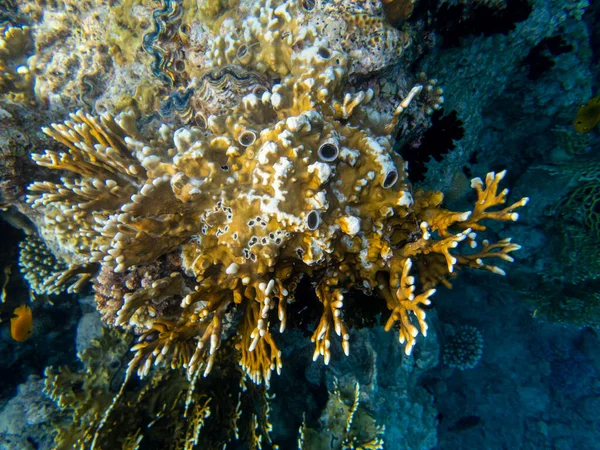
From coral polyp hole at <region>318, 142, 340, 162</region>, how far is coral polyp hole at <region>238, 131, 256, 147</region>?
1.81 ft

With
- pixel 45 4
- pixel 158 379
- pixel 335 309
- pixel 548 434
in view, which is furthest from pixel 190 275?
pixel 548 434

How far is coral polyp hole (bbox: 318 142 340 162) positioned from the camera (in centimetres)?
235

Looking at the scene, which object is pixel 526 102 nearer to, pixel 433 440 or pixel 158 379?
pixel 433 440

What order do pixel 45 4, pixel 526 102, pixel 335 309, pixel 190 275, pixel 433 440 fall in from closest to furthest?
1. pixel 335 309
2. pixel 190 275
3. pixel 45 4
4. pixel 526 102
5. pixel 433 440

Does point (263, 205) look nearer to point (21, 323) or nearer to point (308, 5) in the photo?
point (308, 5)

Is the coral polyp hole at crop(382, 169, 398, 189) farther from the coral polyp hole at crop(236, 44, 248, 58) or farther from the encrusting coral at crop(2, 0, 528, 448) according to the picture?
the coral polyp hole at crop(236, 44, 248, 58)

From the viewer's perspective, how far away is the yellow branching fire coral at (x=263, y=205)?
2324mm

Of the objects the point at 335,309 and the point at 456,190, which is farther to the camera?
the point at 456,190

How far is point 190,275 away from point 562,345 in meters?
11.5

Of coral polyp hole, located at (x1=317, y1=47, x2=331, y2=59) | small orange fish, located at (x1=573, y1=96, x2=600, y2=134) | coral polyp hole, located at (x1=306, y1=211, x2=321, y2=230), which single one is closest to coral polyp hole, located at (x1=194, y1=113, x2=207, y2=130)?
coral polyp hole, located at (x1=317, y1=47, x2=331, y2=59)

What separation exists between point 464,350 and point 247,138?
8.37 metres

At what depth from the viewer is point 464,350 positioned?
8148 millimetres

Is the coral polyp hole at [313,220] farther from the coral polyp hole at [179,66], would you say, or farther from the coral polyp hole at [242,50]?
the coral polyp hole at [179,66]

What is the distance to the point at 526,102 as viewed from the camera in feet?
18.9
